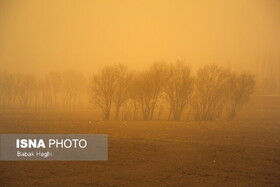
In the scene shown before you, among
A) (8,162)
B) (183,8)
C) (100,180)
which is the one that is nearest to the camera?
(100,180)

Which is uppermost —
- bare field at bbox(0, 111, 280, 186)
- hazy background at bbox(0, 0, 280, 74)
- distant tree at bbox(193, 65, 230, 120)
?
hazy background at bbox(0, 0, 280, 74)

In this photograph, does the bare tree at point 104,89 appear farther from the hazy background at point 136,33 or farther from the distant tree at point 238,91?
the distant tree at point 238,91

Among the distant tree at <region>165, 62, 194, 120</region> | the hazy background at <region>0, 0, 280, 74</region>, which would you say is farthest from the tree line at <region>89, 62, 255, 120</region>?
the hazy background at <region>0, 0, 280, 74</region>

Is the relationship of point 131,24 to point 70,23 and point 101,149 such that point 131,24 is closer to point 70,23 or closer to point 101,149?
point 70,23

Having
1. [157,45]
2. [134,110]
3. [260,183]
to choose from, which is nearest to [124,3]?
[157,45]

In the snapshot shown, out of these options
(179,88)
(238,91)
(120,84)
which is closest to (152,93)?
(179,88)

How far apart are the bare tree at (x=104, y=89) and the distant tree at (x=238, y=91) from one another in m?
2.75

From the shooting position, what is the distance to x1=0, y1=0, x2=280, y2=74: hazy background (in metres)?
6.77

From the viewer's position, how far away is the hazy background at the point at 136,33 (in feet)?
22.2

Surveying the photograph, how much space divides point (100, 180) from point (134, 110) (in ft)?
6.69

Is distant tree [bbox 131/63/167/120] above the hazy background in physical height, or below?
below

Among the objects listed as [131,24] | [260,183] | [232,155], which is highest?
[131,24]

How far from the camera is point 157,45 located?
273 inches

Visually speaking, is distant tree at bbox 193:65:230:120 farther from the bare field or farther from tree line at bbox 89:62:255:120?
the bare field
